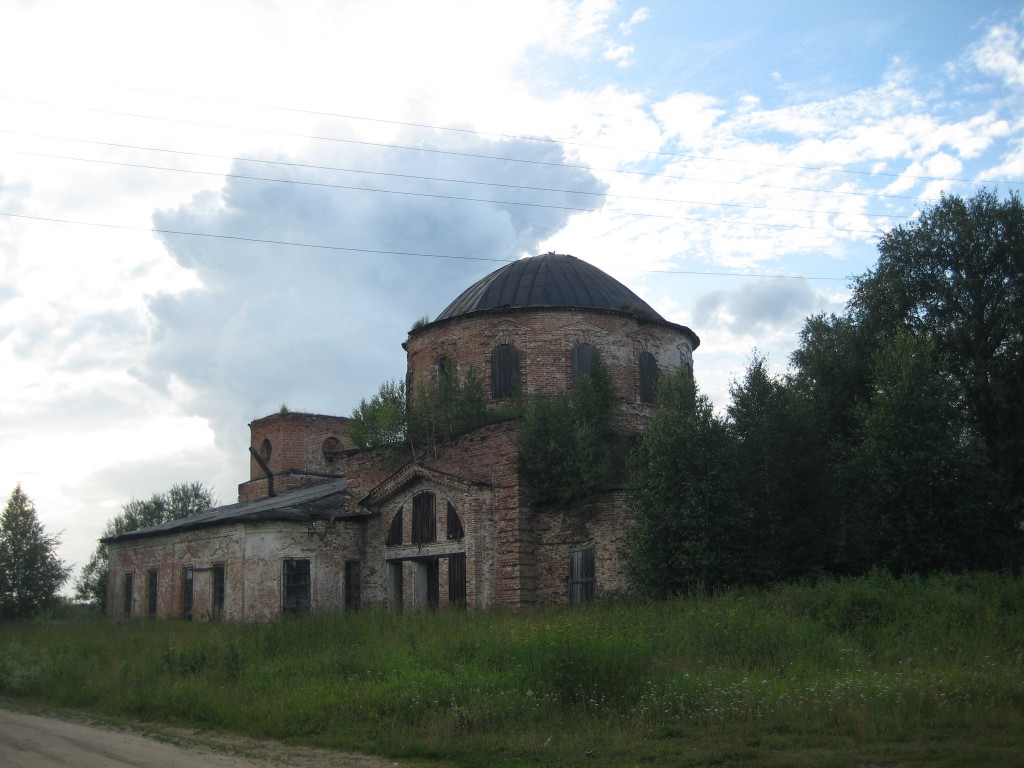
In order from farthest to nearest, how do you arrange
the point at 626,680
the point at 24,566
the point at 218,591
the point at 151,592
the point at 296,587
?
the point at 24,566 → the point at 151,592 → the point at 218,591 → the point at 296,587 → the point at 626,680

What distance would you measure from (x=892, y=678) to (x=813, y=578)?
9.97m

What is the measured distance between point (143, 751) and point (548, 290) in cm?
1962

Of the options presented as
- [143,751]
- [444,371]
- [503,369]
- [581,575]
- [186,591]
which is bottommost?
[143,751]

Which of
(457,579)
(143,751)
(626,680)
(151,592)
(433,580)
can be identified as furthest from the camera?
(151,592)

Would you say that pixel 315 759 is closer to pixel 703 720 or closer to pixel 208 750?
pixel 208 750

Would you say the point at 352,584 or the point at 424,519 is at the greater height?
the point at 424,519

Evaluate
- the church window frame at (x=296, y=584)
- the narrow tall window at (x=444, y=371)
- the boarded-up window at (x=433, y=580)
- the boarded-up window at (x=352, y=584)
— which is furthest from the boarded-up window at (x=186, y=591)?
the narrow tall window at (x=444, y=371)

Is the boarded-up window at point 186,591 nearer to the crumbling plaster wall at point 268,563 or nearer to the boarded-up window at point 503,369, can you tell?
the crumbling plaster wall at point 268,563

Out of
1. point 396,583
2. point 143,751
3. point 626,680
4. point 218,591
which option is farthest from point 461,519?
point 143,751

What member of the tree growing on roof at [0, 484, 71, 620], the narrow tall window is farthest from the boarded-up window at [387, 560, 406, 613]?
the tree growing on roof at [0, 484, 71, 620]

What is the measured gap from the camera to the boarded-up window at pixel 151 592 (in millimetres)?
29594

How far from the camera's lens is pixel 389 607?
81.1 feet

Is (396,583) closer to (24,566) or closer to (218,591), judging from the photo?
(218,591)

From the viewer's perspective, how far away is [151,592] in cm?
2981
